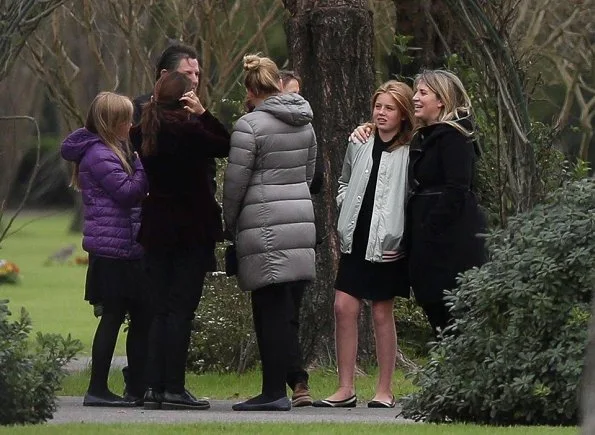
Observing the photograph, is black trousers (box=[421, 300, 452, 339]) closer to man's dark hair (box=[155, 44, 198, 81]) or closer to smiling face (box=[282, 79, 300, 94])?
smiling face (box=[282, 79, 300, 94])

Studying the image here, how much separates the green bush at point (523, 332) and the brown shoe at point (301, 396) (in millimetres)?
1453

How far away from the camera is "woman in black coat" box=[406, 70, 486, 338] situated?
914 centimetres

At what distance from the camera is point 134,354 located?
9.82 metres

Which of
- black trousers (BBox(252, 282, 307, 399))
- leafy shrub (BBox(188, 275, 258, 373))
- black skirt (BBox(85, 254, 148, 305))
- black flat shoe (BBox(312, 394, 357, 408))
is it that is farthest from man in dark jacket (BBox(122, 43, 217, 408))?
leafy shrub (BBox(188, 275, 258, 373))

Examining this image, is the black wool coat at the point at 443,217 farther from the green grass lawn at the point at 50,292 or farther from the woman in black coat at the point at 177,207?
the green grass lawn at the point at 50,292

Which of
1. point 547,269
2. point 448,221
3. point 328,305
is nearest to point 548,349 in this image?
point 547,269

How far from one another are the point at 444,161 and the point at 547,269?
144 cm

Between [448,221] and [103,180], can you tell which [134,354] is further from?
[448,221]

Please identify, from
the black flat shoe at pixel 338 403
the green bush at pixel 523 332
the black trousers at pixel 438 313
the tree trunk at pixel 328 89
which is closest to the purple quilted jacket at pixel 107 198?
the black flat shoe at pixel 338 403

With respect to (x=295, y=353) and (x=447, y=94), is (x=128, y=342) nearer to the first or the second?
(x=295, y=353)

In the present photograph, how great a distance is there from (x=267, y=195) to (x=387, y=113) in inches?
36.6

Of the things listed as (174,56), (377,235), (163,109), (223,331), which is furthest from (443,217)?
(223,331)

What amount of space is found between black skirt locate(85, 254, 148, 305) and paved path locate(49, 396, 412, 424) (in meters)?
0.68

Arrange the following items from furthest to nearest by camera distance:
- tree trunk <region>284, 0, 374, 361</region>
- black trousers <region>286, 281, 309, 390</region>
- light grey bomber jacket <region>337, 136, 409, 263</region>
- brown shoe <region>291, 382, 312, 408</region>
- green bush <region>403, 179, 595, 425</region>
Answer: tree trunk <region>284, 0, 374, 361</region>
brown shoe <region>291, 382, 312, 408</region>
black trousers <region>286, 281, 309, 390</region>
light grey bomber jacket <region>337, 136, 409, 263</region>
green bush <region>403, 179, 595, 425</region>
